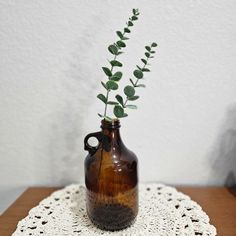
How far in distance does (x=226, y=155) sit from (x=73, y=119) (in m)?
0.49

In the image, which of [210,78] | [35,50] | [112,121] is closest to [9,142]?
[35,50]

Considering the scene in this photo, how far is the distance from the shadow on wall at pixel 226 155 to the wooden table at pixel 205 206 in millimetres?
42

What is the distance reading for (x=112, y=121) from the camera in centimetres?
63

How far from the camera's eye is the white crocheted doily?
2.10ft

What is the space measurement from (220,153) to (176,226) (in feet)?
1.04

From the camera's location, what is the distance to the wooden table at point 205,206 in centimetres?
66

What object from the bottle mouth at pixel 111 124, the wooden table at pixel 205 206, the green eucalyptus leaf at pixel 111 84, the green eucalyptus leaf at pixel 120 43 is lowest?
the wooden table at pixel 205 206

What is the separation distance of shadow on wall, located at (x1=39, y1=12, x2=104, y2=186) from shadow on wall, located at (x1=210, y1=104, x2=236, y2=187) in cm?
41

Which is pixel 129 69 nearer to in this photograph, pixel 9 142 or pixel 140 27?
pixel 140 27

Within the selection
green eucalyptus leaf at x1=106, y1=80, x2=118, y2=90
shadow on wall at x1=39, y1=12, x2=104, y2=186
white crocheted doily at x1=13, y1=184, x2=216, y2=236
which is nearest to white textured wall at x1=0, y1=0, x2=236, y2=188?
shadow on wall at x1=39, y1=12, x2=104, y2=186

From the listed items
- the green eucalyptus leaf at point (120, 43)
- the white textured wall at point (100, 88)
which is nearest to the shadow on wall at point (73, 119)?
the white textured wall at point (100, 88)

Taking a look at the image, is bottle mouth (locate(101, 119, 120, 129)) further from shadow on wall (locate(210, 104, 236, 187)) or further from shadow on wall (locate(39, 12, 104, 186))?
shadow on wall (locate(210, 104, 236, 187))

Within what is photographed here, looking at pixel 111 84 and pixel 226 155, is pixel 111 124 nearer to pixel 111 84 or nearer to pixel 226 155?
pixel 111 84

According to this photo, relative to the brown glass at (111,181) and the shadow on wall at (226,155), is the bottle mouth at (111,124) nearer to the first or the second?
the brown glass at (111,181)
